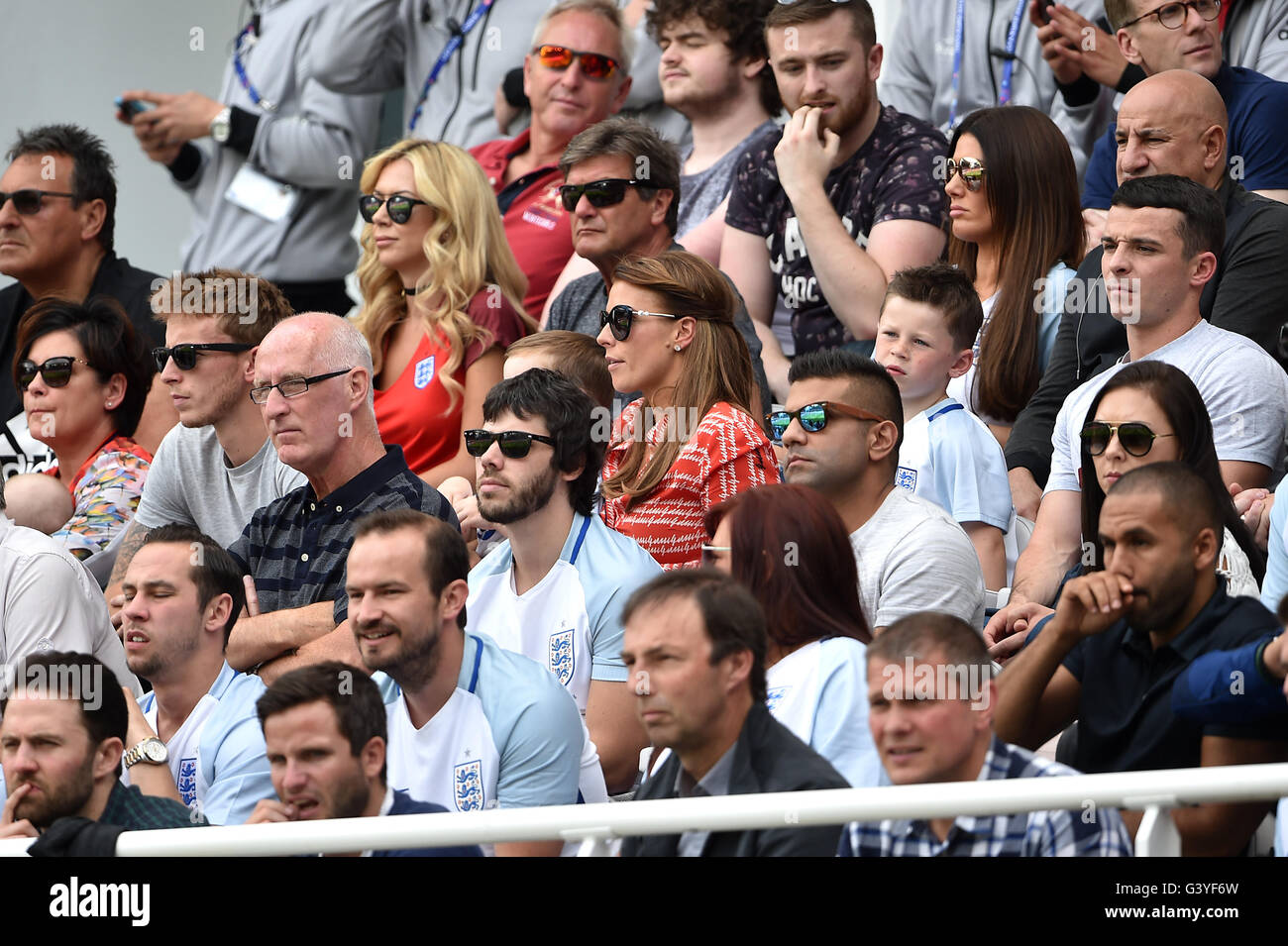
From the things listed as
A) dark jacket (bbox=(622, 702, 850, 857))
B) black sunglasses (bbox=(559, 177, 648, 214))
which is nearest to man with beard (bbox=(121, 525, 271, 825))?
dark jacket (bbox=(622, 702, 850, 857))

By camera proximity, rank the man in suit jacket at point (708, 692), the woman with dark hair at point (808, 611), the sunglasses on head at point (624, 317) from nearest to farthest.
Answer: the man in suit jacket at point (708, 692), the woman with dark hair at point (808, 611), the sunglasses on head at point (624, 317)

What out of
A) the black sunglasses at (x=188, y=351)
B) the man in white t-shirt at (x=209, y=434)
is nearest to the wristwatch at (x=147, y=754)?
the man in white t-shirt at (x=209, y=434)

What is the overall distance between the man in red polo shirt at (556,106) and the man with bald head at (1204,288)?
1960 millimetres

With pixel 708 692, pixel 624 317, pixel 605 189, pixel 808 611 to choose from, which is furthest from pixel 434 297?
pixel 708 692

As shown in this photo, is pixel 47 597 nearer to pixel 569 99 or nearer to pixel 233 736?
pixel 233 736

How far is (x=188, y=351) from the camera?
5.10 meters

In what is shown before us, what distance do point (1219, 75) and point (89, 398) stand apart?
11.4 feet

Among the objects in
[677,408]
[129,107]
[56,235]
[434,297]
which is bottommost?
[677,408]

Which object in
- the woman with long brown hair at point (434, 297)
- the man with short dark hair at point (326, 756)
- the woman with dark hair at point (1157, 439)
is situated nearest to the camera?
the man with short dark hair at point (326, 756)

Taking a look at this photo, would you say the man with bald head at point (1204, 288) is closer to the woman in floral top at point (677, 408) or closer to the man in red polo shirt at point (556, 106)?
the woman in floral top at point (677, 408)

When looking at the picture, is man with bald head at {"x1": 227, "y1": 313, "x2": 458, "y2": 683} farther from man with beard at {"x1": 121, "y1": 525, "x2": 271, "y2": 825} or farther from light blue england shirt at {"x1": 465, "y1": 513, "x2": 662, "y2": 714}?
light blue england shirt at {"x1": 465, "y1": 513, "x2": 662, "y2": 714}

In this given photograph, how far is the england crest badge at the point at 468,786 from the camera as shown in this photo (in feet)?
11.9

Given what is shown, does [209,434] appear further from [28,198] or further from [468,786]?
[468,786]

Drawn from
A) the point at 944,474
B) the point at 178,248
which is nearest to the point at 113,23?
the point at 178,248
